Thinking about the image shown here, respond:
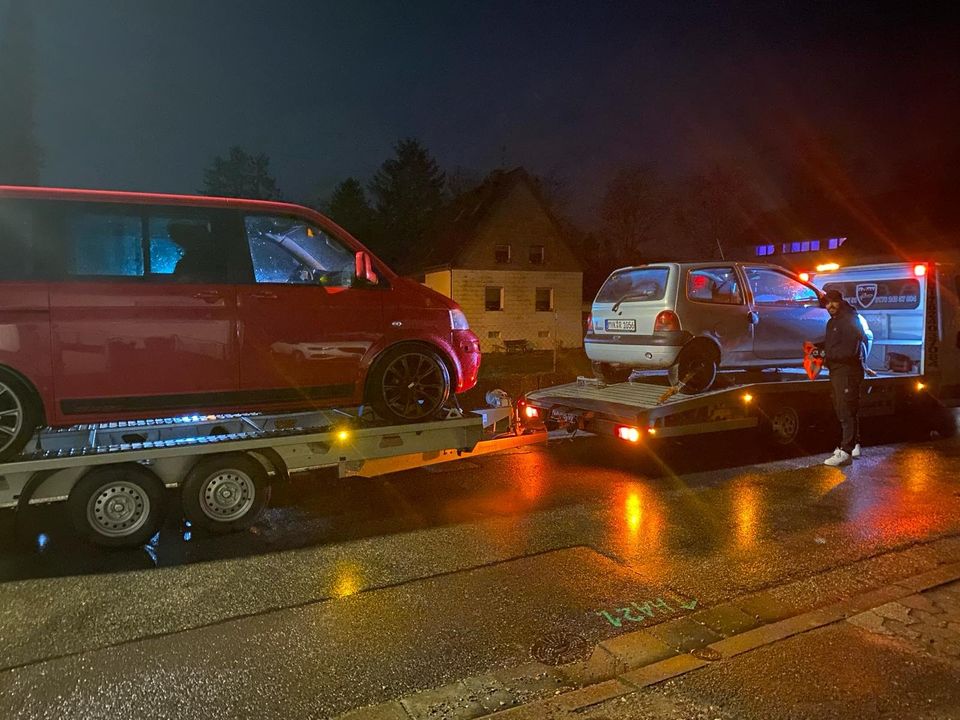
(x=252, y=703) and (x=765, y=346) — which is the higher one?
(x=765, y=346)

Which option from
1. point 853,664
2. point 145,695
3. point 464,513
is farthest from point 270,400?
point 853,664

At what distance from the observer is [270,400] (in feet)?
19.5

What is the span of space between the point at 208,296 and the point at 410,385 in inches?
72.9

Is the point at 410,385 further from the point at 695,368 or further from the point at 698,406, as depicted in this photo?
the point at 695,368

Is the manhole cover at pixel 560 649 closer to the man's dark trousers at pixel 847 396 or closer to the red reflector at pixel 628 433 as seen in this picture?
the red reflector at pixel 628 433

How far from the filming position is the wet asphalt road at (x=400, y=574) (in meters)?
3.69

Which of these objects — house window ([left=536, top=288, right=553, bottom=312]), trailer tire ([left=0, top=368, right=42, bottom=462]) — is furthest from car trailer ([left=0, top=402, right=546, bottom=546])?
house window ([left=536, top=288, right=553, bottom=312])

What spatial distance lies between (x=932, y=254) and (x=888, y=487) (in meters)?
21.8

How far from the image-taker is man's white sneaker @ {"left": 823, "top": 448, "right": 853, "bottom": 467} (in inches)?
326

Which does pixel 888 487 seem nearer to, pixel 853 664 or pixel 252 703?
pixel 853 664

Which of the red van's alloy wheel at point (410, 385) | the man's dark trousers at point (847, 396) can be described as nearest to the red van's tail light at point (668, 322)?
the man's dark trousers at point (847, 396)

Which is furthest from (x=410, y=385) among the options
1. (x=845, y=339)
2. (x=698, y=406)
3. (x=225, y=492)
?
(x=845, y=339)

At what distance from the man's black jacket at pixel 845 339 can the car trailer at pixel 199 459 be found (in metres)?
4.39

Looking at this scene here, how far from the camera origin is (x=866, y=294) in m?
10.6
